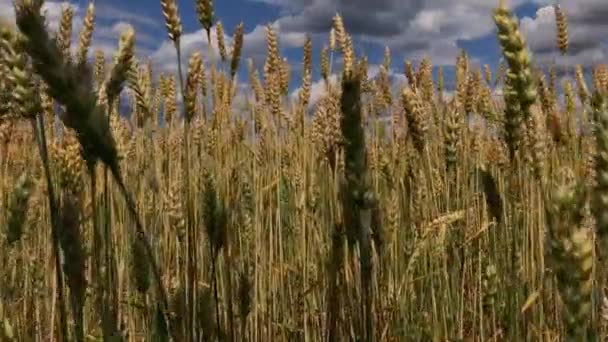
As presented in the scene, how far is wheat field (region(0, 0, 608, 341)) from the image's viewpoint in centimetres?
77

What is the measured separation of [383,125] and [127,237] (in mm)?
2260

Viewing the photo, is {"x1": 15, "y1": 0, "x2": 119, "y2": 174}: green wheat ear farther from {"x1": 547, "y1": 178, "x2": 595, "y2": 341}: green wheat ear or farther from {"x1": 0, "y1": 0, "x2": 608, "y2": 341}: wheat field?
{"x1": 547, "y1": 178, "x2": 595, "y2": 341}: green wheat ear

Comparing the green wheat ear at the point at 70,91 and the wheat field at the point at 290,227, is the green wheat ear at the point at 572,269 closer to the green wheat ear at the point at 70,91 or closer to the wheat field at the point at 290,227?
the wheat field at the point at 290,227

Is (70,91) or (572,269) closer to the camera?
(572,269)

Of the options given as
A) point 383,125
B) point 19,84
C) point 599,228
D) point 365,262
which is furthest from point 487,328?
point 383,125

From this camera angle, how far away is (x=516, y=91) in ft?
3.85

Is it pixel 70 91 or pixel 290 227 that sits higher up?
pixel 70 91

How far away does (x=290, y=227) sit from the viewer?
2.39m

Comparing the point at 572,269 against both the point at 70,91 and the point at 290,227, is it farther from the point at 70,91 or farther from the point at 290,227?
the point at 290,227

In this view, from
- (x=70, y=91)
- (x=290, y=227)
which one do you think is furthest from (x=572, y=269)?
(x=290, y=227)

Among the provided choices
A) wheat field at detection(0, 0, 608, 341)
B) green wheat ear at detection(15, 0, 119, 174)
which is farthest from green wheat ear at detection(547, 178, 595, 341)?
green wheat ear at detection(15, 0, 119, 174)

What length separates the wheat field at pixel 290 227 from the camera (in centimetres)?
77

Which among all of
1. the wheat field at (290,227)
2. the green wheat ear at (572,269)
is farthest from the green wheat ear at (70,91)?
the green wheat ear at (572,269)

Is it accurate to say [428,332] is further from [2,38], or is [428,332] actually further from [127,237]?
[127,237]
